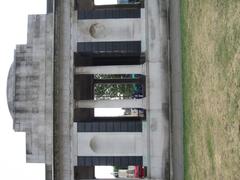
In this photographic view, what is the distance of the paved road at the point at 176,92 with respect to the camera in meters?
23.8

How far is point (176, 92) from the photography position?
2447 cm

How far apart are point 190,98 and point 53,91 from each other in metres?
7.13

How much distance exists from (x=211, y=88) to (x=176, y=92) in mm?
7062

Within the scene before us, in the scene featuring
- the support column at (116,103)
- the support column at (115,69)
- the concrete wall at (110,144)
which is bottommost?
the concrete wall at (110,144)

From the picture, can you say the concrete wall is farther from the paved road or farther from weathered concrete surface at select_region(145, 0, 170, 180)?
the paved road

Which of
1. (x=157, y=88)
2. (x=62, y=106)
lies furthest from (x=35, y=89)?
(x=157, y=88)

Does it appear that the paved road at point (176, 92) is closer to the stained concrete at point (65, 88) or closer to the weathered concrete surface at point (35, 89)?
the stained concrete at point (65, 88)

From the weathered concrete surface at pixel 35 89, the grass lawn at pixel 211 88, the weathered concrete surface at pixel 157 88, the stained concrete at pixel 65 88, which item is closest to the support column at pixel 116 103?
the stained concrete at pixel 65 88

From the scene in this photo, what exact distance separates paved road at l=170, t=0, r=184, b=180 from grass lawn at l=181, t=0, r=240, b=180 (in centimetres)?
99

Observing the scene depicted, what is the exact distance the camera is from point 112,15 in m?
25.8

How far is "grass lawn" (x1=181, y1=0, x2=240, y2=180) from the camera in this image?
14.4m

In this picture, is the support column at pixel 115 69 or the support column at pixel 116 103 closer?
the support column at pixel 116 103

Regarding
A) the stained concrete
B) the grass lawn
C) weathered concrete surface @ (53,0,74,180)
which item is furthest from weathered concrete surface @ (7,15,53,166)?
the grass lawn

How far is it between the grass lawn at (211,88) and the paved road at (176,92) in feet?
3.25
